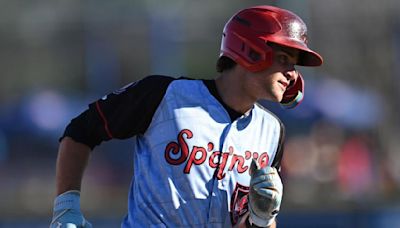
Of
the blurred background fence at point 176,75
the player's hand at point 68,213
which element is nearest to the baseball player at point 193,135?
the player's hand at point 68,213

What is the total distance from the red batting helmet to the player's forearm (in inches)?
32.8

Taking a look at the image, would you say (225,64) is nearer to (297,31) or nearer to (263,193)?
(297,31)

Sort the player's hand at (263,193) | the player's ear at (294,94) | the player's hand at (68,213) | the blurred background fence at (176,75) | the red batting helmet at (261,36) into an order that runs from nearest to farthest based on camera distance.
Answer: the player's hand at (263,193)
the player's hand at (68,213)
the red batting helmet at (261,36)
the player's ear at (294,94)
the blurred background fence at (176,75)

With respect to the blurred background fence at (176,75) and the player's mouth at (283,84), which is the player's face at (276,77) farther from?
the blurred background fence at (176,75)

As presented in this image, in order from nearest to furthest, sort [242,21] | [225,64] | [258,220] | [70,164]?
[258,220] → [70,164] → [242,21] → [225,64]

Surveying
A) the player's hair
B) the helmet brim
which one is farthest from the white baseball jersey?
the helmet brim

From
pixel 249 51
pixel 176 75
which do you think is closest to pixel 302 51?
pixel 249 51

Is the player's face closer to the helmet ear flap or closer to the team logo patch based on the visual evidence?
the helmet ear flap

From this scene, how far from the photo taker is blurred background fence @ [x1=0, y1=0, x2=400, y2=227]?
11430mm

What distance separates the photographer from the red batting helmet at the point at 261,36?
437 centimetres

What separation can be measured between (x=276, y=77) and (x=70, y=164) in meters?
1.02

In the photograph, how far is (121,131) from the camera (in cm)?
438

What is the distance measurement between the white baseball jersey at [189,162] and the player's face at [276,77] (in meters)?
0.21

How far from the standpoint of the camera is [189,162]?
4.39 m
